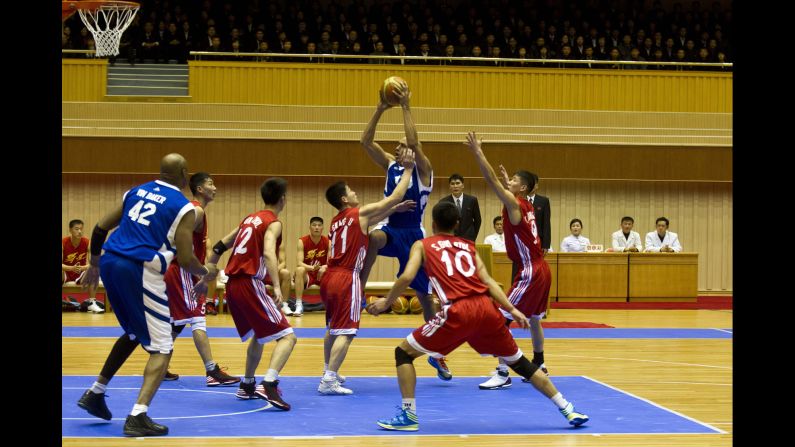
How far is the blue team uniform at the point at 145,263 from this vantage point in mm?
5844

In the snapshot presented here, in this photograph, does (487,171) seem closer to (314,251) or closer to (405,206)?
(405,206)

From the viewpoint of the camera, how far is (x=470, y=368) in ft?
30.4

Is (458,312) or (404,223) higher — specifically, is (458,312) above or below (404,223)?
below

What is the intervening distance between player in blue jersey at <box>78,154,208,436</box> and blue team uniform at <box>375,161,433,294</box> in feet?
8.60

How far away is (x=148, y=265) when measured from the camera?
5.87 metres

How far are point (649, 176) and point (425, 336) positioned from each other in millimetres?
13945

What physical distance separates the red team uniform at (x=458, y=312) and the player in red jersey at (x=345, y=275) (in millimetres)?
1365

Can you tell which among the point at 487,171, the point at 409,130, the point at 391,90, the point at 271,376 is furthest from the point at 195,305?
the point at 487,171

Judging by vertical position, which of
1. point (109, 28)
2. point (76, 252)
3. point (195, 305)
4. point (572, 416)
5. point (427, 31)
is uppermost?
point (427, 31)

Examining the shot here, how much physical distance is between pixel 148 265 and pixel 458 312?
186 centimetres

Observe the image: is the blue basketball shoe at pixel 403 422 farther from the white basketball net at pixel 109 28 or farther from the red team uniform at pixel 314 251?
the white basketball net at pixel 109 28

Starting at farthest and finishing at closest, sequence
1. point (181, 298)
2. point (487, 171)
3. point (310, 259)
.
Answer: point (310, 259) < point (181, 298) < point (487, 171)
